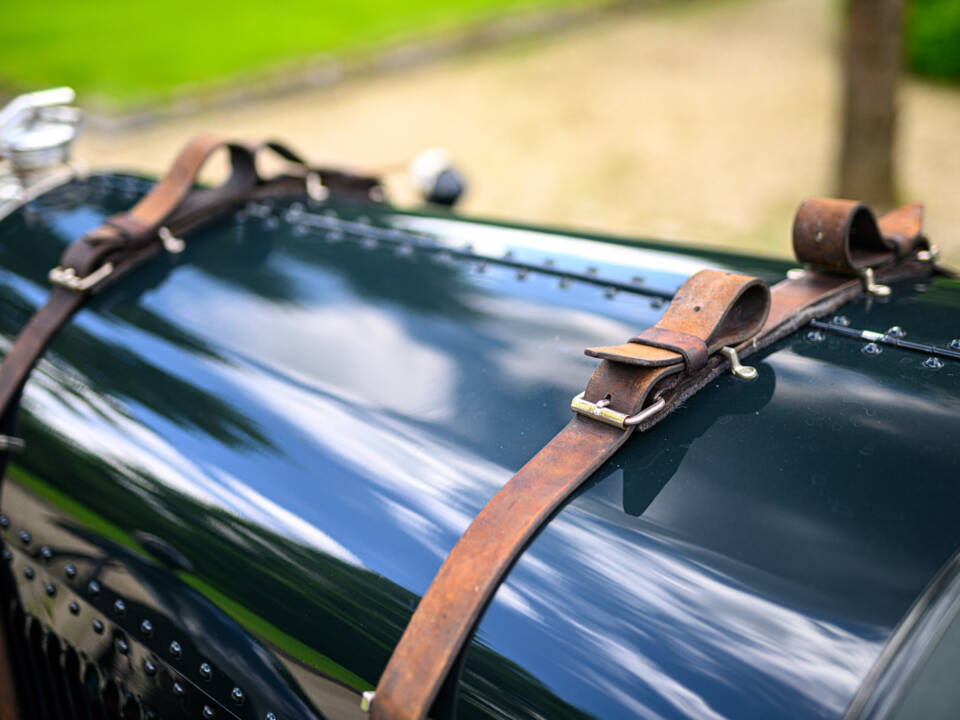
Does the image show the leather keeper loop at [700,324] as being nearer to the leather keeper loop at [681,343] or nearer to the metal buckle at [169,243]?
the leather keeper loop at [681,343]

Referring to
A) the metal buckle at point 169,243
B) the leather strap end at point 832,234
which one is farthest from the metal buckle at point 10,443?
the leather strap end at point 832,234

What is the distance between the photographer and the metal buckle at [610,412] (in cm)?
98

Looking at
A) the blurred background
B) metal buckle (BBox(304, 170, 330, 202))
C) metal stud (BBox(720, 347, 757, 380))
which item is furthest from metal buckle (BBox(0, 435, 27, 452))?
the blurred background

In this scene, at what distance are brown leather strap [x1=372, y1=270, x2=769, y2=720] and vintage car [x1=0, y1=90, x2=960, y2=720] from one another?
2 cm

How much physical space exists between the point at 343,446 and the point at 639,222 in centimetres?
450

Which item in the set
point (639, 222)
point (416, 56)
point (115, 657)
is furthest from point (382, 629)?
point (416, 56)

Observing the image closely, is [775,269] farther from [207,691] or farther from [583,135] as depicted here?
[583,135]

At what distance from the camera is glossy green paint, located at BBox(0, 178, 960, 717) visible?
0.83 m

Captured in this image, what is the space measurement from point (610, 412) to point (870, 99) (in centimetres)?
433

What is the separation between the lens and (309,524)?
3.58 ft

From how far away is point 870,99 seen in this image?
15.3 feet

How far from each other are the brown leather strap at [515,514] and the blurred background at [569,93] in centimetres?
375

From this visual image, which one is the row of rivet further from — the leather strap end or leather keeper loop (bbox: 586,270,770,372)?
the leather strap end

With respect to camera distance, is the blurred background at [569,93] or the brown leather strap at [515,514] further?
the blurred background at [569,93]
